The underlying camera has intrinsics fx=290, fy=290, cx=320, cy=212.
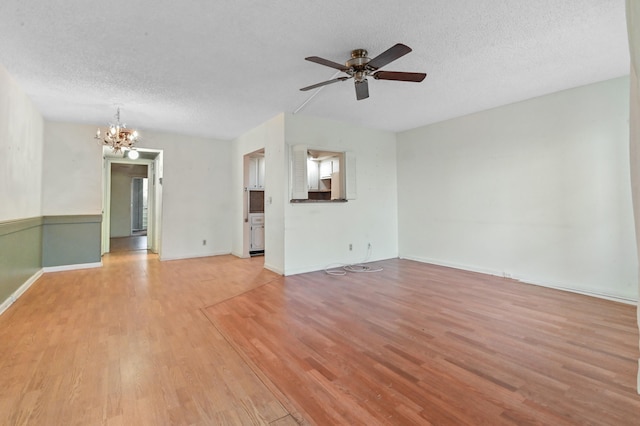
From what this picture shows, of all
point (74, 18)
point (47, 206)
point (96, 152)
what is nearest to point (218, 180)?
point (96, 152)

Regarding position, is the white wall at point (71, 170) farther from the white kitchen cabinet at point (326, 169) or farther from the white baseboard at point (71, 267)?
the white kitchen cabinet at point (326, 169)

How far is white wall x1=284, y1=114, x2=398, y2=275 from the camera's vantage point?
15.2ft

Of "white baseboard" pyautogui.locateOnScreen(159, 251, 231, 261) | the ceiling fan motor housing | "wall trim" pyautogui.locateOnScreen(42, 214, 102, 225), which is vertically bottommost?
"white baseboard" pyautogui.locateOnScreen(159, 251, 231, 261)

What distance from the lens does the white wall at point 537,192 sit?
338 centimetres

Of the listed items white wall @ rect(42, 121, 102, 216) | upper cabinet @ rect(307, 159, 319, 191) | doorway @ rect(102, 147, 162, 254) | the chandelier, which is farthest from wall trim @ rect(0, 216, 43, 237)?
upper cabinet @ rect(307, 159, 319, 191)

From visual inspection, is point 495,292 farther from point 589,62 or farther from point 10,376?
point 10,376

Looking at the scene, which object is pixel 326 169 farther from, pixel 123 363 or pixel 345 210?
pixel 123 363

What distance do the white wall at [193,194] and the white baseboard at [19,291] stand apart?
6.00 ft

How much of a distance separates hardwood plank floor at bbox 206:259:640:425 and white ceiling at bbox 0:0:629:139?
8.37 feet

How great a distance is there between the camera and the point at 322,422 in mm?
1497

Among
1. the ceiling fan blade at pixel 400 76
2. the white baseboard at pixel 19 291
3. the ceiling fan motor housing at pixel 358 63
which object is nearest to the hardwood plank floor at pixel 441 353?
the white baseboard at pixel 19 291

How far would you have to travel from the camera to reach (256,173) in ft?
21.1

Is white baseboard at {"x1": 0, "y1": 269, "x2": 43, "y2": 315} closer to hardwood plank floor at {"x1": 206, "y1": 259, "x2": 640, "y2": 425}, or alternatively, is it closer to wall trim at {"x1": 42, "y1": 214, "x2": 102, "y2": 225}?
wall trim at {"x1": 42, "y1": 214, "x2": 102, "y2": 225}

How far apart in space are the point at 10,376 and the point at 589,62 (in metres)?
5.58
